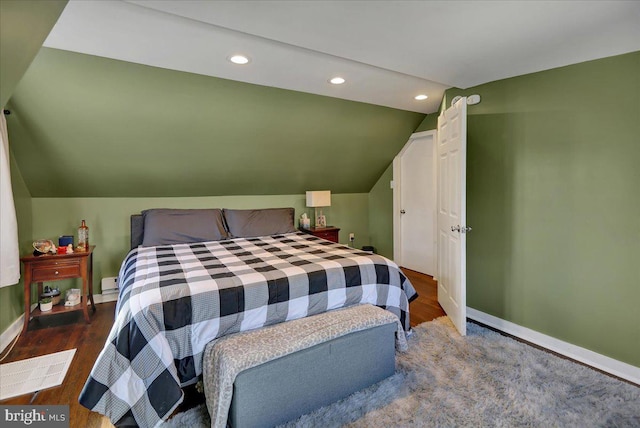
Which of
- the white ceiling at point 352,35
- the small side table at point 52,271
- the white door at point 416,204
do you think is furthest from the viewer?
the white door at point 416,204

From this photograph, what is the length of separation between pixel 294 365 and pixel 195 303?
0.63 meters

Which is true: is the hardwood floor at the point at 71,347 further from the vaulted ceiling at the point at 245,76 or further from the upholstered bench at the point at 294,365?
the vaulted ceiling at the point at 245,76

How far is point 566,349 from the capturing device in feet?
7.48

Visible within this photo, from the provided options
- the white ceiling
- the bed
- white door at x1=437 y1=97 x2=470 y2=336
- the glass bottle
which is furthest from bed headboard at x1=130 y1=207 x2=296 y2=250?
white door at x1=437 y1=97 x2=470 y2=336

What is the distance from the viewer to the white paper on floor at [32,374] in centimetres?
170

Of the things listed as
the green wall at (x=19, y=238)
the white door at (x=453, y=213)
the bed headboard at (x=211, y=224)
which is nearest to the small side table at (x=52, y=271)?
the green wall at (x=19, y=238)

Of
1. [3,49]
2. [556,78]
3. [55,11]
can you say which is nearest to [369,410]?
[3,49]

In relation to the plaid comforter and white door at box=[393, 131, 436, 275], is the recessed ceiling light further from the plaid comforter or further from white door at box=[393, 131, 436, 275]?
white door at box=[393, 131, 436, 275]

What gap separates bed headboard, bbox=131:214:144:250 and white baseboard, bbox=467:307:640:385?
340 cm

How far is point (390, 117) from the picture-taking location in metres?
3.78

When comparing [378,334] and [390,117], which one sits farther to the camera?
[390,117]

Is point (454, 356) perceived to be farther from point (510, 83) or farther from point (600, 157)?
point (510, 83)

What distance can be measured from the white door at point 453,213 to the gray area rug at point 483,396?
1.52 ft

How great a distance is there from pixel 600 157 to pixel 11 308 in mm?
4574
